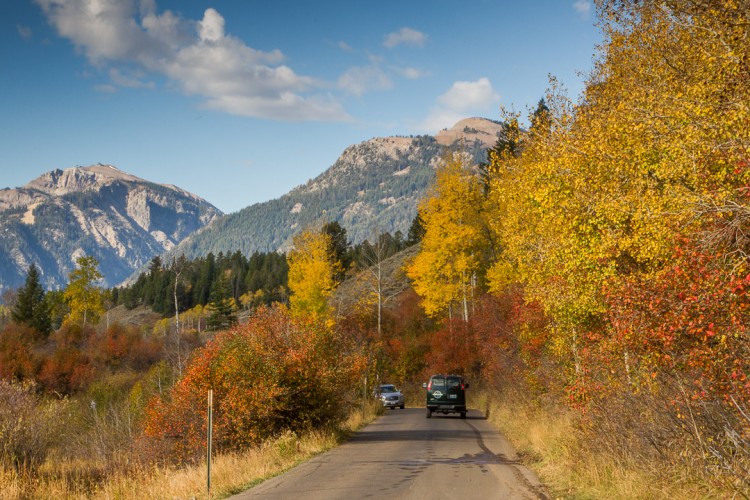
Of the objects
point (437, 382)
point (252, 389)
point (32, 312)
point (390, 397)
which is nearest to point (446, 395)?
point (437, 382)

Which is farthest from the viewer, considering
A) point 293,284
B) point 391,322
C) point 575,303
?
point 391,322

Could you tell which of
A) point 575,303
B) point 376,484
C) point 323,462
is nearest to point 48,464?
point 323,462

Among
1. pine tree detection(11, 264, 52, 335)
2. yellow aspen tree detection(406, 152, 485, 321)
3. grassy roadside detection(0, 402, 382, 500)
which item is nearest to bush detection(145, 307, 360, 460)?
grassy roadside detection(0, 402, 382, 500)

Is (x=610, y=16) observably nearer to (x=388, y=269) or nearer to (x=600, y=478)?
(x=600, y=478)

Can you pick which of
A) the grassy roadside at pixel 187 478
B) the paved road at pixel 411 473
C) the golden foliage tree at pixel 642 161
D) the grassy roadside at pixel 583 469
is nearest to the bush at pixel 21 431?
the grassy roadside at pixel 187 478

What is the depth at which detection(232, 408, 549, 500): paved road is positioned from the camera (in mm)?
10719

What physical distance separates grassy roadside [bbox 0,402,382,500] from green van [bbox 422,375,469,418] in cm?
1247

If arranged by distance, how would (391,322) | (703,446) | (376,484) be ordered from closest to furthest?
(703,446) → (376,484) → (391,322)

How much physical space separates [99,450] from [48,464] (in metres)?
2.51

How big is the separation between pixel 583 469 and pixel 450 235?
2921cm

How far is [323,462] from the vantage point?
581 inches

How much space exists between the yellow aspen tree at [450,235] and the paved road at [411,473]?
20763 mm

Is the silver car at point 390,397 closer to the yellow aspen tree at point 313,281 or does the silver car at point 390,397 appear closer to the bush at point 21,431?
the yellow aspen tree at point 313,281

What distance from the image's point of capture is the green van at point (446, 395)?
3119 cm
